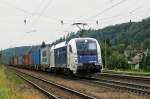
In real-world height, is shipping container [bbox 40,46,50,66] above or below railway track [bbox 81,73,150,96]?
above

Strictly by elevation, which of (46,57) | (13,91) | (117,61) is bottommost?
(13,91)

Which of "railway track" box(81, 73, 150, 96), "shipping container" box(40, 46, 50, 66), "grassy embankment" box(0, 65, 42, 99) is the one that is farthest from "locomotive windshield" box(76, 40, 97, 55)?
"shipping container" box(40, 46, 50, 66)

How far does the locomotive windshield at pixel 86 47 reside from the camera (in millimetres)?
30828

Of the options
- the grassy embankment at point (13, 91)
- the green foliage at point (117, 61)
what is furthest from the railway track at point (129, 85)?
the green foliage at point (117, 61)

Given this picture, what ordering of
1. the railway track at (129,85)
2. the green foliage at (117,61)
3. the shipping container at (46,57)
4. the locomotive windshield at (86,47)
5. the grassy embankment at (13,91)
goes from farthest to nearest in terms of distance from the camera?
the green foliage at (117,61) → the shipping container at (46,57) → the locomotive windshield at (86,47) → the railway track at (129,85) → the grassy embankment at (13,91)

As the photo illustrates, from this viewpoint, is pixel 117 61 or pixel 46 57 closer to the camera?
pixel 46 57

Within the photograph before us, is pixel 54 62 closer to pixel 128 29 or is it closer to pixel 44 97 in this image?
pixel 44 97

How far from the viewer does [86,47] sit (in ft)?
102

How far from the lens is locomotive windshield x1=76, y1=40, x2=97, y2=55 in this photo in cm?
3083

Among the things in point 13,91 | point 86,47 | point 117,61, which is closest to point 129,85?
point 13,91

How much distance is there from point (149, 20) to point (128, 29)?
11.7 meters

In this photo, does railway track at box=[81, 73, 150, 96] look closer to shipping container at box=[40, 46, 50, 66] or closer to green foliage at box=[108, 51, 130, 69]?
shipping container at box=[40, 46, 50, 66]

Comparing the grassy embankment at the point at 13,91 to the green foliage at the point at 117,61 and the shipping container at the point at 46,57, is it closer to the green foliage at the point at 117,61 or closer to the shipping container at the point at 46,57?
the shipping container at the point at 46,57

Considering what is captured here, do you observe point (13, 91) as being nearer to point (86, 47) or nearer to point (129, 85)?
point (129, 85)
